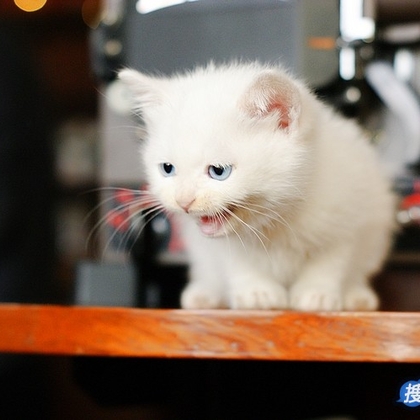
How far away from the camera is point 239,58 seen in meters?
0.76

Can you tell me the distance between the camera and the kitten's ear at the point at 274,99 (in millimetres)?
570

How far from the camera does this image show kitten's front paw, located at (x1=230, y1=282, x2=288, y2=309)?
2.19 ft

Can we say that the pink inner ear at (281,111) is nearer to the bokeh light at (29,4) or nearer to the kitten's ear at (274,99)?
the kitten's ear at (274,99)

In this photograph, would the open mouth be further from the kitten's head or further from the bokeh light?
the bokeh light

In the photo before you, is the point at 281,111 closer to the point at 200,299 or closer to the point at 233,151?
the point at 233,151

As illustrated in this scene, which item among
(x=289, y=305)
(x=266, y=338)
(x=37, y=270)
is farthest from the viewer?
(x=37, y=270)

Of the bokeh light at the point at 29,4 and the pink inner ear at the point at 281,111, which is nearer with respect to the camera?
the pink inner ear at the point at 281,111

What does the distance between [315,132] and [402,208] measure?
0.97 feet

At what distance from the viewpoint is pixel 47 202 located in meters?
1.41

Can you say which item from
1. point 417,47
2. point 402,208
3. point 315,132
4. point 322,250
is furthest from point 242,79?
point 417,47

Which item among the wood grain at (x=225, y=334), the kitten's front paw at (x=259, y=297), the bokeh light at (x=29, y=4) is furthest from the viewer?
the bokeh light at (x=29, y=4)

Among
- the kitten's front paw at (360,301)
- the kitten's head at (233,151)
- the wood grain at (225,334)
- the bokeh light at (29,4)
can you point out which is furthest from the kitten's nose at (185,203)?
the bokeh light at (29,4)

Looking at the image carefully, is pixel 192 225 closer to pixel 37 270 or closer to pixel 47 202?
pixel 37 270

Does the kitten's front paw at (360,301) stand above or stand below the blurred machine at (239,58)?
below
